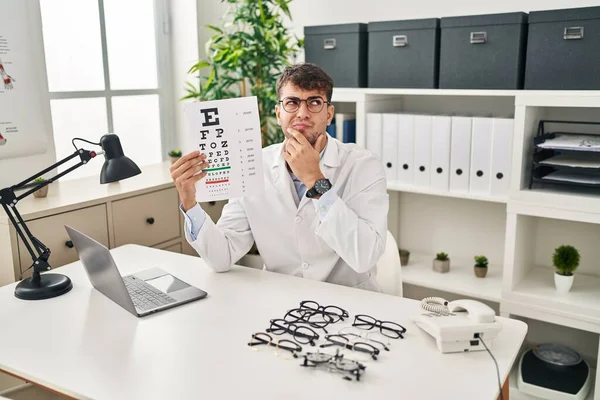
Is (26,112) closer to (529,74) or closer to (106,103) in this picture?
(106,103)

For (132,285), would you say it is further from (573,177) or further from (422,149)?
(573,177)

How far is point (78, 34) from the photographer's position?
2.85 meters

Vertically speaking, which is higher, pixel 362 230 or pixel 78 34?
pixel 78 34

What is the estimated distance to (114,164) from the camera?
1.64 metres

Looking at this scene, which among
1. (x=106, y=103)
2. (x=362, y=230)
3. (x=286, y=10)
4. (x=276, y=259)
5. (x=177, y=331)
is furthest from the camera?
(x=106, y=103)

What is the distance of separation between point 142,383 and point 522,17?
194cm

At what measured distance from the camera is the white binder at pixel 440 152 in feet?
8.18

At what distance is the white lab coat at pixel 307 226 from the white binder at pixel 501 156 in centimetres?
73

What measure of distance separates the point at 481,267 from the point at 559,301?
410mm

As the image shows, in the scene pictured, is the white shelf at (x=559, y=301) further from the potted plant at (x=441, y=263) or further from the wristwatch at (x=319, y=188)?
the wristwatch at (x=319, y=188)

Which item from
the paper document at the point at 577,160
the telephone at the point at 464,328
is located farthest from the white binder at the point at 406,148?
the telephone at the point at 464,328

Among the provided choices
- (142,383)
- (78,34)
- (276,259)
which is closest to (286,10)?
(78,34)

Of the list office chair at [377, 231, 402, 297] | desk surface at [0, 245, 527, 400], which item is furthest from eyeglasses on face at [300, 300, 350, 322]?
office chair at [377, 231, 402, 297]

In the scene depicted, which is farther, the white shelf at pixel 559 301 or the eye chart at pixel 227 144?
the white shelf at pixel 559 301
